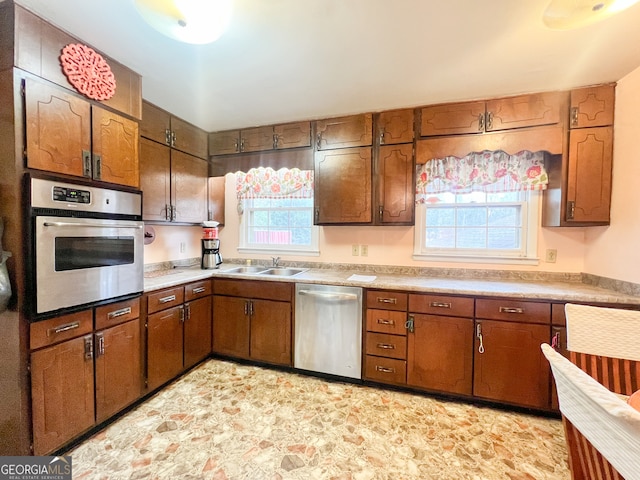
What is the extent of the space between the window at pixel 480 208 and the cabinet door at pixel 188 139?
91.5 inches

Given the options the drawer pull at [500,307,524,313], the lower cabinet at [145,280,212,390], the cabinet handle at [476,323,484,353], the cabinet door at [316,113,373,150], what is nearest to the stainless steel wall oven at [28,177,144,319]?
the lower cabinet at [145,280,212,390]

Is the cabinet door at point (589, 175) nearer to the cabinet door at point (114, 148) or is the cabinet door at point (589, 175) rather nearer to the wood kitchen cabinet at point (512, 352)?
the wood kitchen cabinet at point (512, 352)

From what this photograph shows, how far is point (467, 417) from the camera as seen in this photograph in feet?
6.59

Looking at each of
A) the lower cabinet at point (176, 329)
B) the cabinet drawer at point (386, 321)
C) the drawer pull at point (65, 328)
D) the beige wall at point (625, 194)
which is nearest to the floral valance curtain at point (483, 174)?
the beige wall at point (625, 194)

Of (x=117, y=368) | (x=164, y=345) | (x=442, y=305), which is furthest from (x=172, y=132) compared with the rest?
(x=442, y=305)

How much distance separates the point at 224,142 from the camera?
121 inches

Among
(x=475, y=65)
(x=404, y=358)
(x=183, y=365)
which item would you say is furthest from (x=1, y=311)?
(x=475, y=65)

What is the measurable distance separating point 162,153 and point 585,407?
3.07 m

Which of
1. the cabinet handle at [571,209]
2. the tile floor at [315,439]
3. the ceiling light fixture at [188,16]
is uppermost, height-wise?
the ceiling light fixture at [188,16]

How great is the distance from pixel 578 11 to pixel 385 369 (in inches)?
97.0

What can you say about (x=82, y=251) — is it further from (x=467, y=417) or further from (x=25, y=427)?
(x=467, y=417)

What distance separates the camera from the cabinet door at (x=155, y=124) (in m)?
2.37

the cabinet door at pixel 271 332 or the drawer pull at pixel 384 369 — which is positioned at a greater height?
the cabinet door at pixel 271 332

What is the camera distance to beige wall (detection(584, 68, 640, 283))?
189 cm
